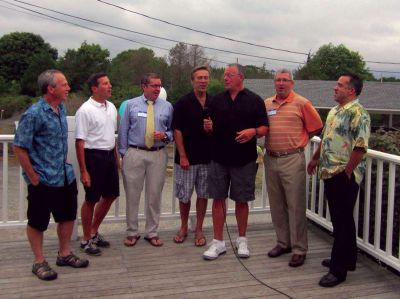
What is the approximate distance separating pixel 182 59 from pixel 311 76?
35.0 ft

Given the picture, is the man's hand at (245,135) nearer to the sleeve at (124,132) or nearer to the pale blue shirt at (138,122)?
the pale blue shirt at (138,122)

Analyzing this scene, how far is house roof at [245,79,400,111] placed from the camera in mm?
22734

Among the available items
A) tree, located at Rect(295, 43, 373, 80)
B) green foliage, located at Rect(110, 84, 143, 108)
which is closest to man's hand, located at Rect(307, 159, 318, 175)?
green foliage, located at Rect(110, 84, 143, 108)

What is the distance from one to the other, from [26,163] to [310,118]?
6.64ft

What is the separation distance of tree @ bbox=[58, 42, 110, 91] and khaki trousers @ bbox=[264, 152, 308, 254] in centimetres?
2476

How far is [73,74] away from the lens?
2909 cm

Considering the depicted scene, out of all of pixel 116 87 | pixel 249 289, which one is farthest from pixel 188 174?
pixel 116 87

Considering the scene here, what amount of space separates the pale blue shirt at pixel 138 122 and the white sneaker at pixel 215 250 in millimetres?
933

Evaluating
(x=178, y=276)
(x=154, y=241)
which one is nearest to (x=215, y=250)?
(x=178, y=276)

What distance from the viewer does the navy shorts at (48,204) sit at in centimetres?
303

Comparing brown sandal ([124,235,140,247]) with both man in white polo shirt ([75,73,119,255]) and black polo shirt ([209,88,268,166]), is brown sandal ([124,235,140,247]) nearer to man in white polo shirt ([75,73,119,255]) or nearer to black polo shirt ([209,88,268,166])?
man in white polo shirt ([75,73,119,255])

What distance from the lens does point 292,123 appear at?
3.38m

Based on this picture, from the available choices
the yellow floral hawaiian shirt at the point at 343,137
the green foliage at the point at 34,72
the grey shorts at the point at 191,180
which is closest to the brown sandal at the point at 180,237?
the grey shorts at the point at 191,180

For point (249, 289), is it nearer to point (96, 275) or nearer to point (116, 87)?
point (96, 275)
